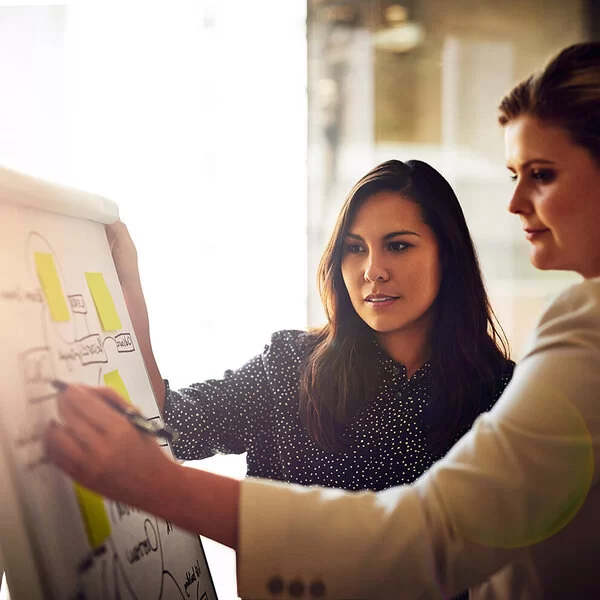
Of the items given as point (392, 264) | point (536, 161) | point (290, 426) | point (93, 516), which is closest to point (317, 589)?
point (93, 516)

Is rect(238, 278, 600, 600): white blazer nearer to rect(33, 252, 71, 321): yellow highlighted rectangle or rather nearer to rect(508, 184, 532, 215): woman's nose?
rect(508, 184, 532, 215): woman's nose

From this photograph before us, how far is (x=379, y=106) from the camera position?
286 cm

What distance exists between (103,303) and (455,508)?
691mm

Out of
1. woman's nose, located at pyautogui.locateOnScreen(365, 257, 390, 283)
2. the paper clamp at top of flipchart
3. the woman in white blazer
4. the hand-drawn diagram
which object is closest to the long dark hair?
woman's nose, located at pyautogui.locateOnScreen(365, 257, 390, 283)

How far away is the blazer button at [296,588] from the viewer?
74 cm

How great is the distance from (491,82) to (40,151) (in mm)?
1944

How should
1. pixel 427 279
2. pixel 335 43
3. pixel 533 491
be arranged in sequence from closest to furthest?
pixel 533 491, pixel 427 279, pixel 335 43

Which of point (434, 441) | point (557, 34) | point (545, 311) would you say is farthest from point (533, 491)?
point (557, 34)

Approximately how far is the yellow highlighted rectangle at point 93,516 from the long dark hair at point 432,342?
720mm

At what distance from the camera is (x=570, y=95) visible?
35.2 inches

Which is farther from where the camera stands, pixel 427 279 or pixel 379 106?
pixel 379 106

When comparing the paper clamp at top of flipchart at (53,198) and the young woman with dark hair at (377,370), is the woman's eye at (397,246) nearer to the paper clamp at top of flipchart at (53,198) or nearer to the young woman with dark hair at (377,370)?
the young woman with dark hair at (377,370)

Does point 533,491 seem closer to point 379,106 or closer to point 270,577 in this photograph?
point 270,577

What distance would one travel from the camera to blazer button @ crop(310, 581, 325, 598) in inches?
28.9
